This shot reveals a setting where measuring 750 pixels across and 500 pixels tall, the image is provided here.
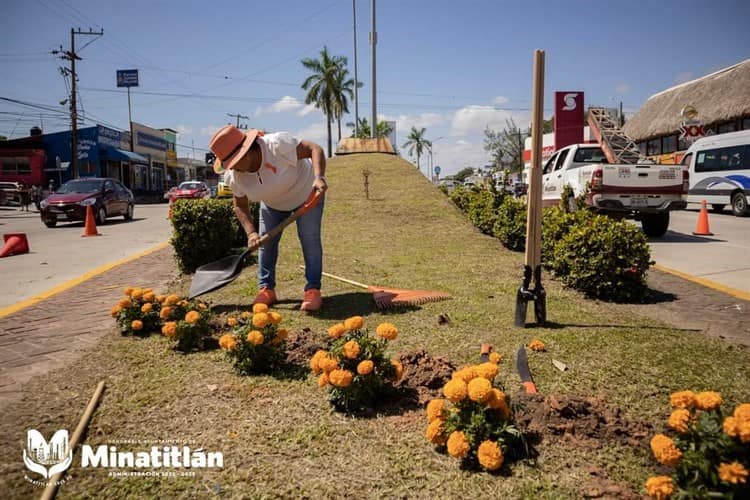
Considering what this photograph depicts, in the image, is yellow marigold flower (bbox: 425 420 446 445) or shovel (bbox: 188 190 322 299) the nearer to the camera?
yellow marigold flower (bbox: 425 420 446 445)

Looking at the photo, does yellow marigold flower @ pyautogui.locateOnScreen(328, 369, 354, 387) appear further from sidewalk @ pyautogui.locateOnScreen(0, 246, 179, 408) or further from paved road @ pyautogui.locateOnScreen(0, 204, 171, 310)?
paved road @ pyautogui.locateOnScreen(0, 204, 171, 310)

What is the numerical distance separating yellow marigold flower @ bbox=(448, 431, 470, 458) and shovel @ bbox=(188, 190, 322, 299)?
2.73m

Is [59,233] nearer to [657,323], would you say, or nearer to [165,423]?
[165,423]

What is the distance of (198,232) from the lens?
6652 millimetres

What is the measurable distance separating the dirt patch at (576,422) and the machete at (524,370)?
20 cm

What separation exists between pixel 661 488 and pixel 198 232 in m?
6.03

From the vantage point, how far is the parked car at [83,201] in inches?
618

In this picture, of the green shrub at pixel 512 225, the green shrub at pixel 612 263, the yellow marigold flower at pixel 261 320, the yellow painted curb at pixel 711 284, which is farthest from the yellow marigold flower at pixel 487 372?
the green shrub at pixel 512 225

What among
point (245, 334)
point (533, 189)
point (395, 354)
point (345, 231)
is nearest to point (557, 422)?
point (395, 354)

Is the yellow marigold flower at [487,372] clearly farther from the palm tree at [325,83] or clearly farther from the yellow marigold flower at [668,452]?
the palm tree at [325,83]

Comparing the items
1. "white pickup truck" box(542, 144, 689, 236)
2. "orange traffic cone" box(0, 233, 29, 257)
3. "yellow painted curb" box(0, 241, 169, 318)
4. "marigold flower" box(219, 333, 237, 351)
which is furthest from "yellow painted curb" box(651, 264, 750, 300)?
"orange traffic cone" box(0, 233, 29, 257)

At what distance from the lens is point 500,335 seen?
3.88 meters

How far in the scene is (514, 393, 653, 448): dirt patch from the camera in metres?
2.32

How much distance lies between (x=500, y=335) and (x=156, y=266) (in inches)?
225
